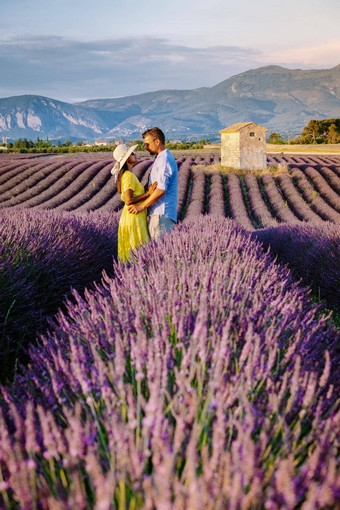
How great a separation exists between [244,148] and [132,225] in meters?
25.3

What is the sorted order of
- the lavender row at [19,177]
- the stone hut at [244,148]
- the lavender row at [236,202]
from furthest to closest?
the stone hut at [244,148], the lavender row at [19,177], the lavender row at [236,202]

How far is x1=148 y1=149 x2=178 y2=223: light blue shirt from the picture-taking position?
4.41 metres

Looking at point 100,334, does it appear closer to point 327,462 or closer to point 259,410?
point 259,410

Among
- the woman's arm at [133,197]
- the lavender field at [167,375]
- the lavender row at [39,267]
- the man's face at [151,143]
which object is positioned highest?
the man's face at [151,143]

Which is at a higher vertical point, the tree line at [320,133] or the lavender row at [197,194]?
the tree line at [320,133]

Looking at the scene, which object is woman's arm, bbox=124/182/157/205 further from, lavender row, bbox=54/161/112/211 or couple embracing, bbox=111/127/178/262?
lavender row, bbox=54/161/112/211

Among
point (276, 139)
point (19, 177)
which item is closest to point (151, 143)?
point (19, 177)

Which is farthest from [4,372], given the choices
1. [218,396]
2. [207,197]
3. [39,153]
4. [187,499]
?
[39,153]

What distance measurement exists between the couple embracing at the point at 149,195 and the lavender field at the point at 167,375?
605 millimetres

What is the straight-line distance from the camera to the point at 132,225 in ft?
15.4

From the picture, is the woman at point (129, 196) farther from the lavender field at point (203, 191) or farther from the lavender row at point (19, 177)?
the lavender row at point (19, 177)

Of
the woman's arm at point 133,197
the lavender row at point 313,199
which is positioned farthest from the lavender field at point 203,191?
the woman's arm at point 133,197

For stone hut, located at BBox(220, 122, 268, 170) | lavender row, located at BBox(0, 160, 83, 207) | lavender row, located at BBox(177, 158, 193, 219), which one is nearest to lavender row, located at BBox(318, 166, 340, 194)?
stone hut, located at BBox(220, 122, 268, 170)

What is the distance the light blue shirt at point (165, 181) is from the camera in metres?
4.41
